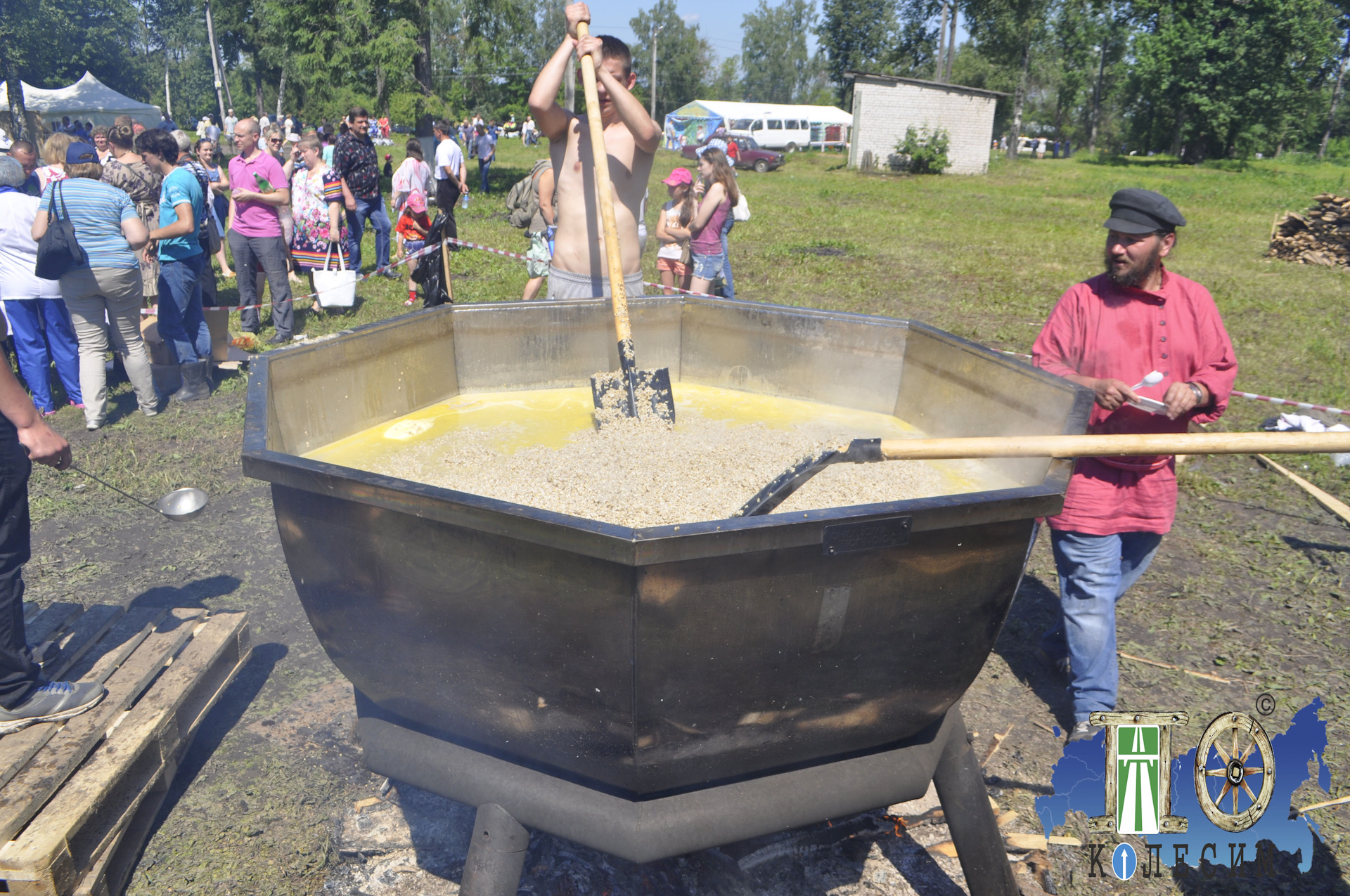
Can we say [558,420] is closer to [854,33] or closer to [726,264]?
[726,264]

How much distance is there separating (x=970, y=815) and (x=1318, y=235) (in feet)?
44.1

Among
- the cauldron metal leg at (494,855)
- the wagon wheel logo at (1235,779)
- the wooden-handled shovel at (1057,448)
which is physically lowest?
the wagon wheel logo at (1235,779)

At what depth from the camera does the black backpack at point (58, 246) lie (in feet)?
15.0

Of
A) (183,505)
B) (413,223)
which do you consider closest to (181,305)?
(413,223)

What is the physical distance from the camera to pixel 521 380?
10.5 ft

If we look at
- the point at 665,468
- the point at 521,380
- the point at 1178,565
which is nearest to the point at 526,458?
the point at 665,468

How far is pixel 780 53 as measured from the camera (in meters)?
85.4

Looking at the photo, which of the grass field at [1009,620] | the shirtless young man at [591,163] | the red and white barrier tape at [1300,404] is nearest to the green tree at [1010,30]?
the grass field at [1009,620]

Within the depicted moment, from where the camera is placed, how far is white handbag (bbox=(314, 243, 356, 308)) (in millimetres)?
7477

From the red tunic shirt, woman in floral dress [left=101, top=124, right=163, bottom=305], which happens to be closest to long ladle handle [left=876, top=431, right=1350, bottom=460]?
the red tunic shirt

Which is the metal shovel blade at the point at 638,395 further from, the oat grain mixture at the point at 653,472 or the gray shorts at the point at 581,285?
the gray shorts at the point at 581,285

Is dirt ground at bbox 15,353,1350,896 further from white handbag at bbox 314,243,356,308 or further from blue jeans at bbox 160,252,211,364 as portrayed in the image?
white handbag at bbox 314,243,356,308

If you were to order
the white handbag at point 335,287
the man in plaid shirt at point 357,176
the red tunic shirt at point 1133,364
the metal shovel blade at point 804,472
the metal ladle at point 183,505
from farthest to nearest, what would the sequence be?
the man in plaid shirt at point 357,176 < the white handbag at point 335,287 < the metal ladle at point 183,505 < the red tunic shirt at point 1133,364 < the metal shovel blade at point 804,472

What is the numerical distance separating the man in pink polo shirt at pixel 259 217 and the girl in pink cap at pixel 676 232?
10.0 feet
